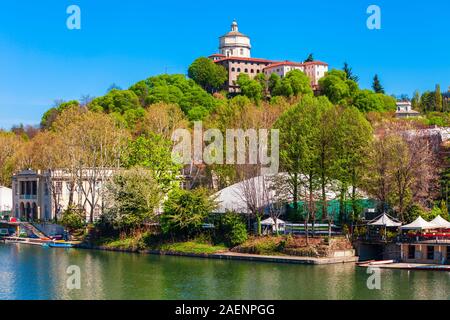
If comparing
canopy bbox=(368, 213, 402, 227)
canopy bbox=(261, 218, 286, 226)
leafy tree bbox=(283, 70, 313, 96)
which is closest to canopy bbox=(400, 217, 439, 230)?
canopy bbox=(368, 213, 402, 227)

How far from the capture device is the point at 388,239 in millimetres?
47750

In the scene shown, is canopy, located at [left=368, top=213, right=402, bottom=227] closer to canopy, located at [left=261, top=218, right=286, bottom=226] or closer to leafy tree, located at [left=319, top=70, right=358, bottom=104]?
canopy, located at [left=261, top=218, right=286, bottom=226]

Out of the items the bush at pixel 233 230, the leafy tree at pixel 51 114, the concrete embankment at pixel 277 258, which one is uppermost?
the leafy tree at pixel 51 114

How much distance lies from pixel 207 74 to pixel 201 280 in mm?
95076

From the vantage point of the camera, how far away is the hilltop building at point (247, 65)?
141250mm

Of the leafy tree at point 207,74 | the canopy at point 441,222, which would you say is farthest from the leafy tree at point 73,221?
the leafy tree at point 207,74

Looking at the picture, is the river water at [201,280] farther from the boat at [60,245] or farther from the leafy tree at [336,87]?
the leafy tree at [336,87]

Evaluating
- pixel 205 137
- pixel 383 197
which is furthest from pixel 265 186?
pixel 205 137

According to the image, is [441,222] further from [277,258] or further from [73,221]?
[73,221]

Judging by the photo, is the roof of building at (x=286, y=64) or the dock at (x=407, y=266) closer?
the dock at (x=407, y=266)

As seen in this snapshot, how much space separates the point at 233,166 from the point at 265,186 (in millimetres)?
7071

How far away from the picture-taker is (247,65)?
146 meters

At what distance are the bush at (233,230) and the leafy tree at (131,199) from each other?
24.5 feet

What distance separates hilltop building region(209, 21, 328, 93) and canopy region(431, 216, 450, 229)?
8638cm
